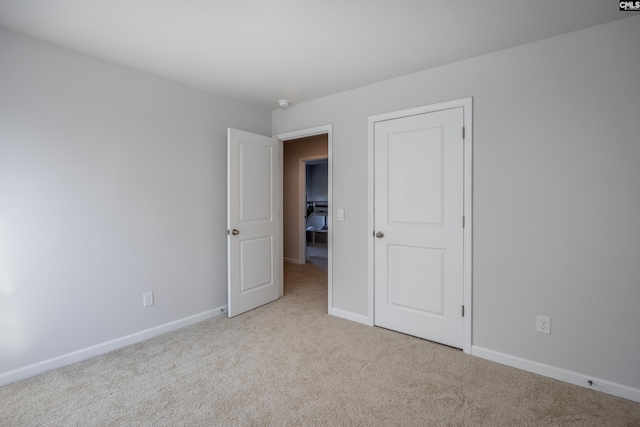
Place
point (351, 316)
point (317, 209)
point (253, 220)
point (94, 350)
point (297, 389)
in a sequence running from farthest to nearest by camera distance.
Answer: point (317, 209) → point (253, 220) → point (351, 316) → point (94, 350) → point (297, 389)

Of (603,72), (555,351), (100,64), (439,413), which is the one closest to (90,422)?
(439,413)

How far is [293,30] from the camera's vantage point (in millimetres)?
2027

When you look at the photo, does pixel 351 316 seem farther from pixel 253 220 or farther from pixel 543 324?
pixel 543 324

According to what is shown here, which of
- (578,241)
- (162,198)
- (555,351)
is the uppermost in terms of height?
(162,198)

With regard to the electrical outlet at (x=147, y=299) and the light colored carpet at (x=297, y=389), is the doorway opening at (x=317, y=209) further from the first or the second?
the light colored carpet at (x=297, y=389)

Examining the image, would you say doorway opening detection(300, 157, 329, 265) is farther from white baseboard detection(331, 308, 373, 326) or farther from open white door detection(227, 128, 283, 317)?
white baseboard detection(331, 308, 373, 326)

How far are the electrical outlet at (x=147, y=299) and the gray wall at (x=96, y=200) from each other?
0.17 ft

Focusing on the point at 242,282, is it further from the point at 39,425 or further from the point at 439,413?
the point at 439,413

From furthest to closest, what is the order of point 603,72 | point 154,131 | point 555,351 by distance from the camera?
point 154,131
point 555,351
point 603,72

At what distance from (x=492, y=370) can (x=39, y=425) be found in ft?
9.50

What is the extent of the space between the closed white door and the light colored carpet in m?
0.26

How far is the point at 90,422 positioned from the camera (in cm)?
169

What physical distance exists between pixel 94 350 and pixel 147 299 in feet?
1.69

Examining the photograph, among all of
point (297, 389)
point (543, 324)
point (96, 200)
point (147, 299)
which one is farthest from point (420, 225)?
point (96, 200)
